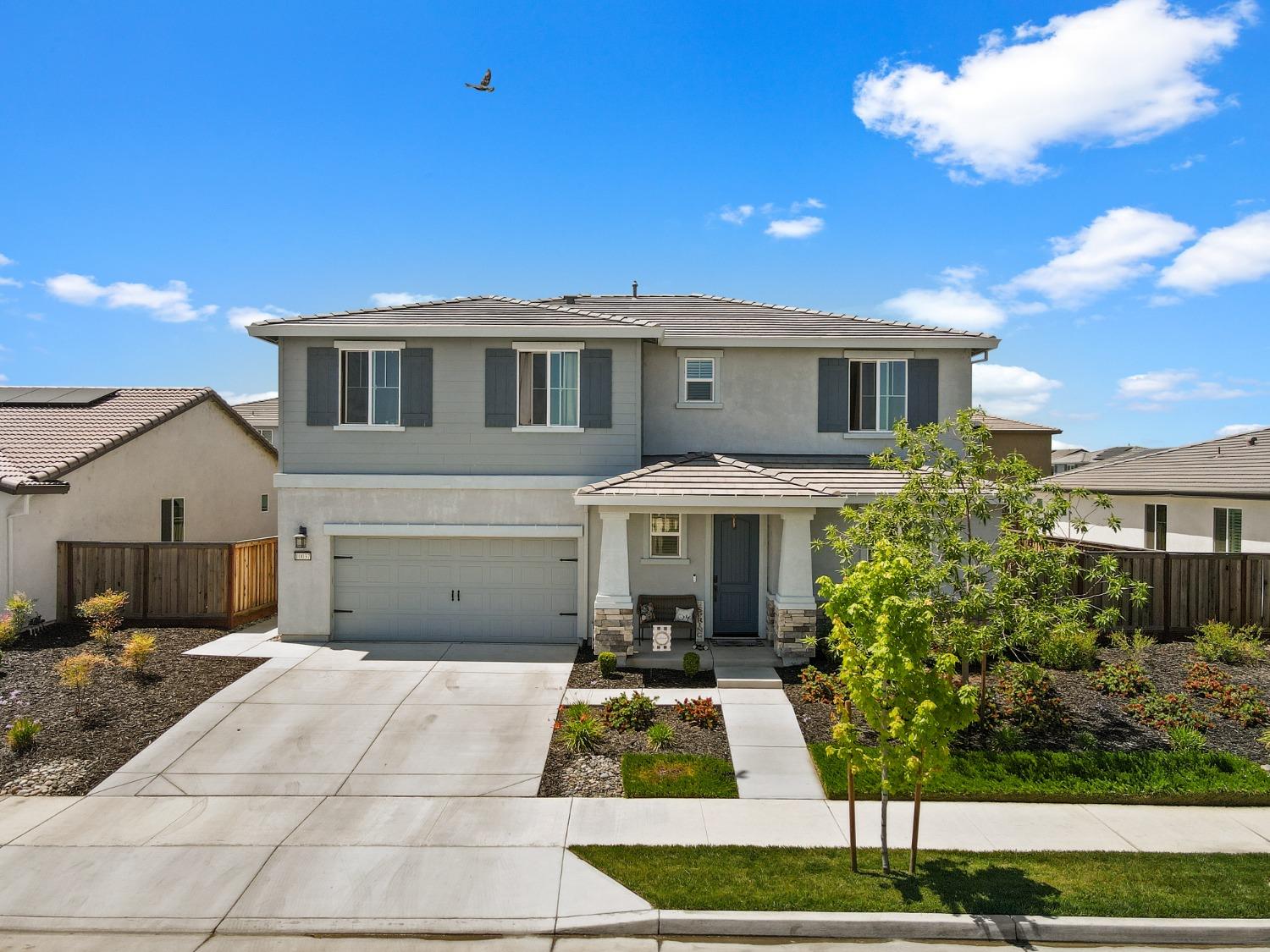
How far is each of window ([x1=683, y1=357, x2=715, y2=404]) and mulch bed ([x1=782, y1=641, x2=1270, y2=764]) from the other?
216 inches

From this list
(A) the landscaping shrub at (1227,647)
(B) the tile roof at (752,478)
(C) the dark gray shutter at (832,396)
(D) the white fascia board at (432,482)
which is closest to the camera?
(A) the landscaping shrub at (1227,647)

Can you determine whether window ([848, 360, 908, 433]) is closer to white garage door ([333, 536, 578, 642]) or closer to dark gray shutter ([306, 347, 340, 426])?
white garage door ([333, 536, 578, 642])

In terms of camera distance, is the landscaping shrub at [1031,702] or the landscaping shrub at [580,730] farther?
the landscaping shrub at [1031,702]

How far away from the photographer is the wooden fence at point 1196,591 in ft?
43.2

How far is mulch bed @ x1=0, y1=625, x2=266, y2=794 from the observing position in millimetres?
8320

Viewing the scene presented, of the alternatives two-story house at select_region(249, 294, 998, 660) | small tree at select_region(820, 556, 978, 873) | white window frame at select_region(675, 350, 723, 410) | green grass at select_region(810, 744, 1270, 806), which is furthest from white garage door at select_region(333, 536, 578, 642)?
small tree at select_region(820, 556, 978, 873)

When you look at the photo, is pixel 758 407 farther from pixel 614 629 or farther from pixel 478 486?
pixel 478 486

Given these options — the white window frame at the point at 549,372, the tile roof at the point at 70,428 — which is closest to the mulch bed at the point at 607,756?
the white window frame at the point at 549,372

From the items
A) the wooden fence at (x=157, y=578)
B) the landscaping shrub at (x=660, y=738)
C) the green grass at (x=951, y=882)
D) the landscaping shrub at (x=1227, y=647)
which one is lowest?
the green grass at (x=951, y=882)

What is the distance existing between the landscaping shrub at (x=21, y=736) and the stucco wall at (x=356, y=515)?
15.4 feet

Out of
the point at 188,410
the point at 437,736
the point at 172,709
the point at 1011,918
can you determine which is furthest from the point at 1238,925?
the point at 188,410

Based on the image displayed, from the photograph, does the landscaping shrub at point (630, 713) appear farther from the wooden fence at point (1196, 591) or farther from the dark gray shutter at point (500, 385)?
the wooden fence at point (1196, 591)

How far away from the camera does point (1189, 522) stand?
1869 cm

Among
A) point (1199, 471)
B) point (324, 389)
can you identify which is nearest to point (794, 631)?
point (324, 389)
